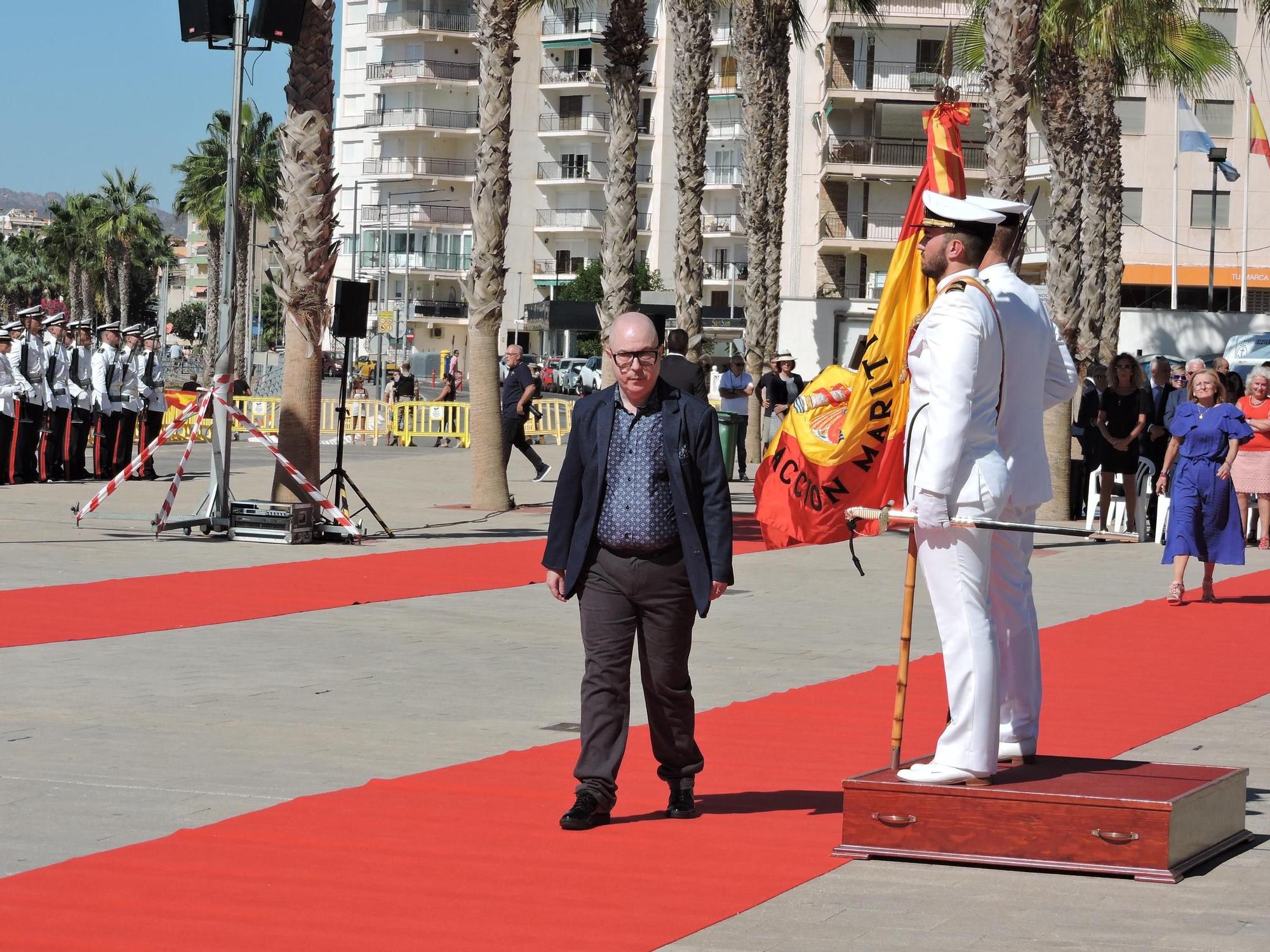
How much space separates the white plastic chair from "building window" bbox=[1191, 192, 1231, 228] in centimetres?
4962

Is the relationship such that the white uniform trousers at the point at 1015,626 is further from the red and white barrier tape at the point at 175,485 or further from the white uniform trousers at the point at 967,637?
the red and white barrier tape at the point at 175,485

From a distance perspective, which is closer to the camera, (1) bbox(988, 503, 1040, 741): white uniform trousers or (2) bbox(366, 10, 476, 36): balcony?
(1) bbox(988, 503, 1040, 741): white uniform trousers

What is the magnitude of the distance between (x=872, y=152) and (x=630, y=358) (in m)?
69.2

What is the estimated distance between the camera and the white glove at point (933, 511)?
6.17 meters

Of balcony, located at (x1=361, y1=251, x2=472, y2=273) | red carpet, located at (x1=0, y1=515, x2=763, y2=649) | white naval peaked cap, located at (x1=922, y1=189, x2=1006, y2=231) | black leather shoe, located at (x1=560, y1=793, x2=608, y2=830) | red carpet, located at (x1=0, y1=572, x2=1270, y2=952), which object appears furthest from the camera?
balcony, located at (x1=361, y1=251, x2=472, y2=273)

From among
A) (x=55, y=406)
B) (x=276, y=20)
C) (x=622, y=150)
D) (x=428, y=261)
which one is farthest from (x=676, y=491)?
(x=428, y=261)

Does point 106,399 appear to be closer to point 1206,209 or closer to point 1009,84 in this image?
point 1009,84

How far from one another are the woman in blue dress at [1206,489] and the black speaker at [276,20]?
8.92 meters

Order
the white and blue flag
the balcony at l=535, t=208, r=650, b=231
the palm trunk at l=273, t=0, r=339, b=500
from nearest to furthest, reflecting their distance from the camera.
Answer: the palm trunk at l=273, t=0, r=339, b=500
the white and blue flag
the balcony at l=535, t=208, r=650, b=231

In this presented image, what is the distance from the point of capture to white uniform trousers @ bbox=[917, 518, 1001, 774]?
6.30 meters

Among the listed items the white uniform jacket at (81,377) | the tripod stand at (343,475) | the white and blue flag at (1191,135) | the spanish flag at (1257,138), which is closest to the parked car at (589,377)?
the spanish flag at (1257,138)

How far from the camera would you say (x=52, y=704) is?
9.04 metres

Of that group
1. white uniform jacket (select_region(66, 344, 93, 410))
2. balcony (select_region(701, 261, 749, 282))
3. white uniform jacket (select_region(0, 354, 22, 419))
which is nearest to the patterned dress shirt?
white uniform jacket (select_region(0, 354, 22, 419))

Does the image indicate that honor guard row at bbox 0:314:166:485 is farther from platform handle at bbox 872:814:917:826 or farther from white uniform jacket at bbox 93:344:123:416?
platform handle at bbox 872:814:917:826
